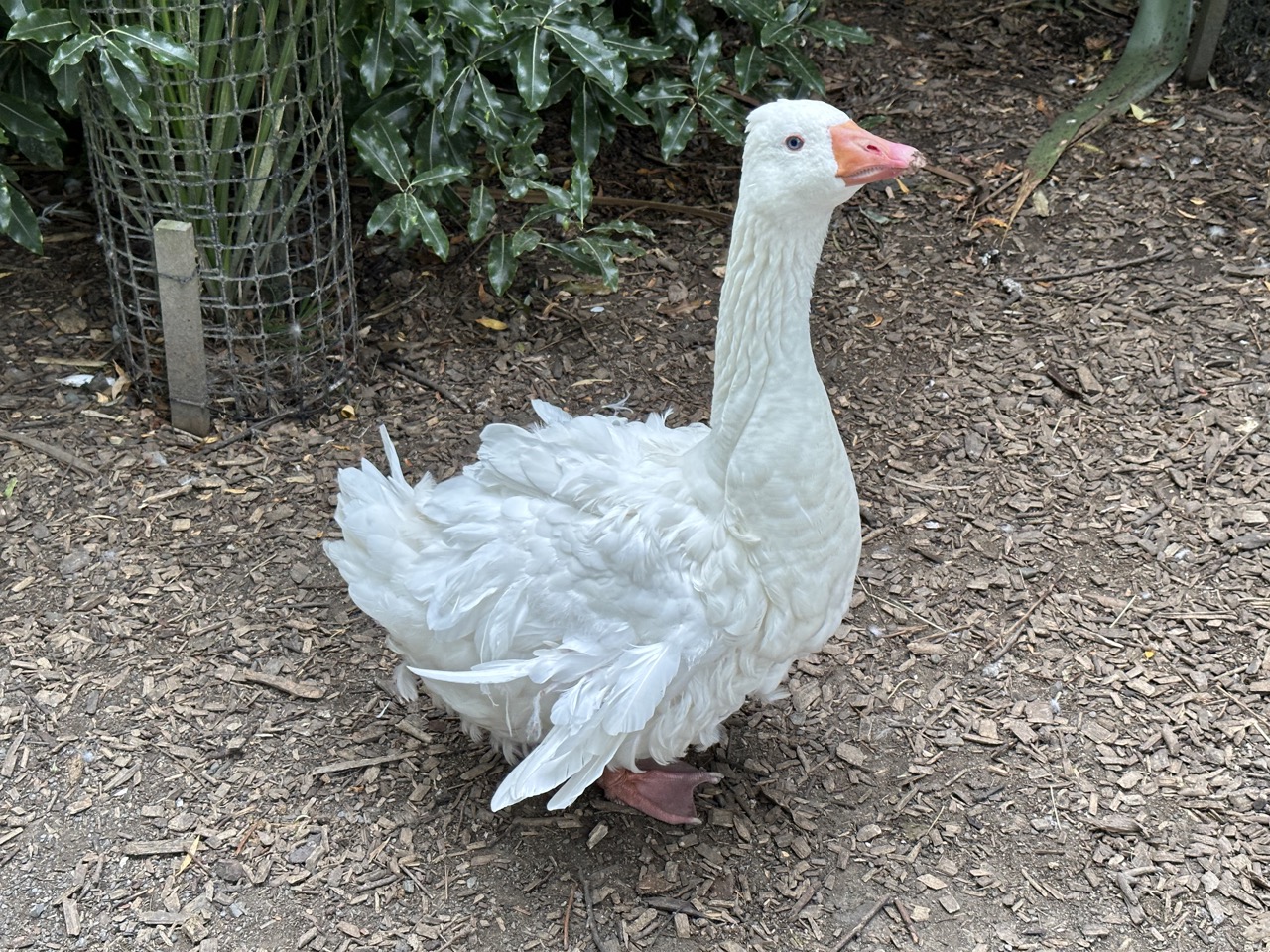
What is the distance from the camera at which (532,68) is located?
4.62m

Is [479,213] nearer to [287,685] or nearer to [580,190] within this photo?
[580,190]

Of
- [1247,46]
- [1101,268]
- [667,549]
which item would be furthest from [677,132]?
[1247,46]

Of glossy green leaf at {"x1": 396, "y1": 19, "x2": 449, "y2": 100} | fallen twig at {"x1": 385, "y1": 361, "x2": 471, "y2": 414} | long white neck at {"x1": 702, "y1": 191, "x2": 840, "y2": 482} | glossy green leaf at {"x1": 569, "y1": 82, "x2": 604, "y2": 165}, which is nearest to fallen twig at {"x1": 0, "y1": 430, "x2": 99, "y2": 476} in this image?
fallen twig at {"x1": 385, "y1": 361, "x2": 471, "y2": 414}

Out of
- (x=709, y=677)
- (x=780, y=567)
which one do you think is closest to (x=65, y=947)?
(x=709, y=677)

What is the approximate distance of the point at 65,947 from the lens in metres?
3.36

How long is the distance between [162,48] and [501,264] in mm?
1463

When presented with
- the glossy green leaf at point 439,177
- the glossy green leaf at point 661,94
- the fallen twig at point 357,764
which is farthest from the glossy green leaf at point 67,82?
the fallen twig at point 357,764

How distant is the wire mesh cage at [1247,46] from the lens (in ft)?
20.3

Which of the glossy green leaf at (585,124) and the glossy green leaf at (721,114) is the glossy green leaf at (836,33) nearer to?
the glossy green leaf at (721,114)

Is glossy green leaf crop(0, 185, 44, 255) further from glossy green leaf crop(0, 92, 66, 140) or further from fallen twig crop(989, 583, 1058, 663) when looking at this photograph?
fallen twig crop(989, 583, 1058, 663)

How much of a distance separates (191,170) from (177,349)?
0.64m

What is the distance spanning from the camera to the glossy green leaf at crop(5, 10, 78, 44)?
4.08m

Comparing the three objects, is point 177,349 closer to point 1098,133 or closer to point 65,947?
point 65,947

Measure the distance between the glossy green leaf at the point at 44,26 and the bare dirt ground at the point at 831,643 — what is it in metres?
1.39
